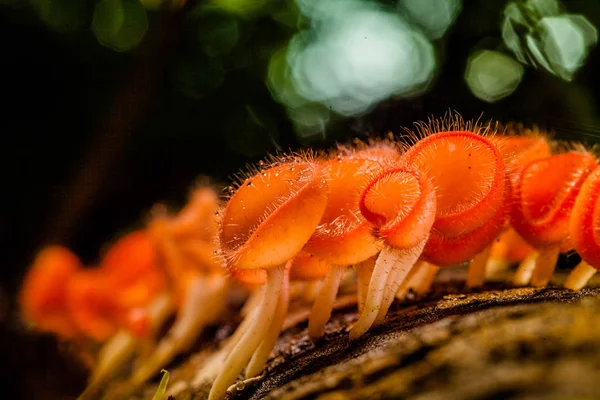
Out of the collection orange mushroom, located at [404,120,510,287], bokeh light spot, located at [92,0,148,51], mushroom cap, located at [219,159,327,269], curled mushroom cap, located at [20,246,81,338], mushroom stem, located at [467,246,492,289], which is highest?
bokeh light spot, located at [92,0,148,51]

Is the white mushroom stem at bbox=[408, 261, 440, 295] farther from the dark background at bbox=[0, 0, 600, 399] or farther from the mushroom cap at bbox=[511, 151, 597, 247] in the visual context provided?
the dark background at bbox=[0, 0, 600, 399]

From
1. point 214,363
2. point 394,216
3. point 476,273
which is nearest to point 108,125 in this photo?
point 214,363

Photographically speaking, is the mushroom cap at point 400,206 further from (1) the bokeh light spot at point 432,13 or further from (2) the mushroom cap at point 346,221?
(1) the bokeh light spot at point 432,13

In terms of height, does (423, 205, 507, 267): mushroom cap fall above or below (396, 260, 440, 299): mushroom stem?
above

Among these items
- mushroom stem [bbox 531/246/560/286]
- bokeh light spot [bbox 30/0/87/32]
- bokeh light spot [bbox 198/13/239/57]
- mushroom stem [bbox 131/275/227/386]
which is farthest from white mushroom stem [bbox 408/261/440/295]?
bokeh light spot [bbox 30/0/87/32]

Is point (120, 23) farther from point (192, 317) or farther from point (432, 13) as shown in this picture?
point (192, 317)

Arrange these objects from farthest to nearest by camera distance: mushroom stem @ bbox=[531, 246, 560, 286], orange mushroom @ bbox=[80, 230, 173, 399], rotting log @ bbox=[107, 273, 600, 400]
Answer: orange mushroom @ bbox=[80, 230, 173, 399]
mushroom stem @ bbox=[531, 246, 560, 286]
rotting log @ bbox=[107, 273, 600, 400]
